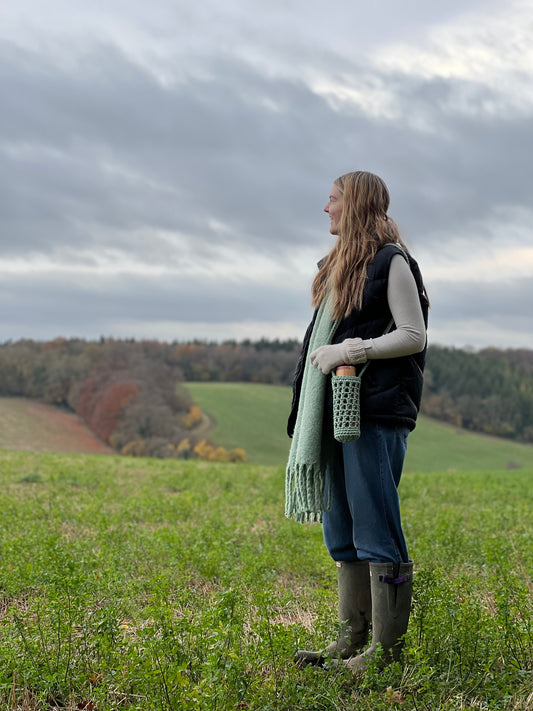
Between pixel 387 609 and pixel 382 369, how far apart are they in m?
1.32

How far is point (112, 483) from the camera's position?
1291cm

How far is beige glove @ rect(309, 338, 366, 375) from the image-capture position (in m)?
3.63

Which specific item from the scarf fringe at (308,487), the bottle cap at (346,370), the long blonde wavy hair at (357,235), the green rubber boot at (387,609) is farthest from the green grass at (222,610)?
the long blonde wavy hair at (357,235)

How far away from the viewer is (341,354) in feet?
11.9

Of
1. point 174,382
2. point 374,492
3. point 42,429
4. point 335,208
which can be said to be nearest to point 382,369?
point 374,492

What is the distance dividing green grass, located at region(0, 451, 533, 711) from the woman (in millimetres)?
234

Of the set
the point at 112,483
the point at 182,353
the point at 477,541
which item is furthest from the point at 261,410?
the point at 477,541

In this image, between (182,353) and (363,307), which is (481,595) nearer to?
(363,307)

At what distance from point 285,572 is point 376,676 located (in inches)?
120

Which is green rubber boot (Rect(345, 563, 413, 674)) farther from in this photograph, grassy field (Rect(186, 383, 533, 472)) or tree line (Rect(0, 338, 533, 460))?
grassy field (Rect(186, 383, 533, 472))

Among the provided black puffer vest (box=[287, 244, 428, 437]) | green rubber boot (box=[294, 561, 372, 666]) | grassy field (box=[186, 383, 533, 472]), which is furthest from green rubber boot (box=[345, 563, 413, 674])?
grassy field (box=[186, 383, 533, 472])

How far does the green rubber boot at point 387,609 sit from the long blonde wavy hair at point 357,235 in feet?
4.73

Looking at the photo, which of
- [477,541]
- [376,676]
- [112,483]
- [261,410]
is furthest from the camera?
[261,410]

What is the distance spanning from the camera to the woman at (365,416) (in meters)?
3.67
